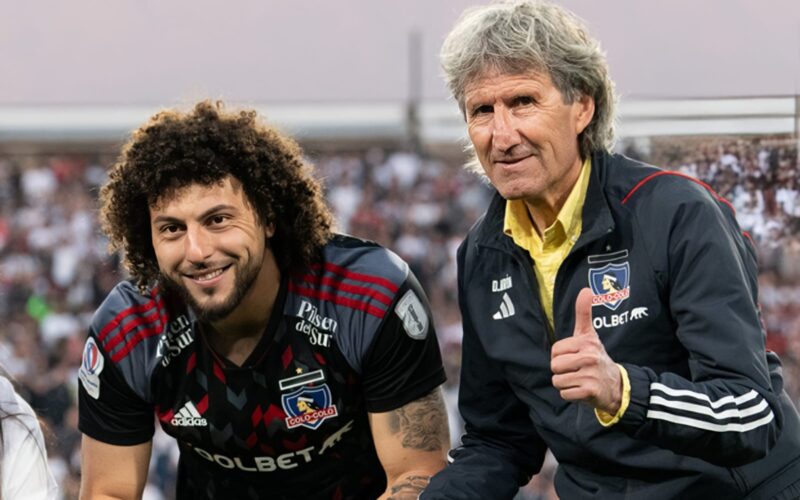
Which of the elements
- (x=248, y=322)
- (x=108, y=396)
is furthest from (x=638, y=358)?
(x=108, y=396)

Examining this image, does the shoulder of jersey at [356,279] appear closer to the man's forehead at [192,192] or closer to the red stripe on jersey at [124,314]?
the man's forehead at [192,192]

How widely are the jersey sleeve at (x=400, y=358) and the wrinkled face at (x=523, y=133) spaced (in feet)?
2.48

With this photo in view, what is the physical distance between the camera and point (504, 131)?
140 inches

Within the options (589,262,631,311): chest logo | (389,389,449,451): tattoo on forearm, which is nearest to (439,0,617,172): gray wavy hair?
(589,262,631,311): chest logo

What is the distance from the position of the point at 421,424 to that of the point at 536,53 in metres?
1.36

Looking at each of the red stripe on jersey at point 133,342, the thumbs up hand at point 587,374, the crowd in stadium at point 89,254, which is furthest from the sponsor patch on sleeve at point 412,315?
the crowd in stadium at point 89,254

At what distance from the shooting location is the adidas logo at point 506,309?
12.3ft

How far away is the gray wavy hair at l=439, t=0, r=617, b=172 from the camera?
3.59 m

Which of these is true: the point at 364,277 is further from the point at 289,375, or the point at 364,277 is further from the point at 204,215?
the point at 204,215

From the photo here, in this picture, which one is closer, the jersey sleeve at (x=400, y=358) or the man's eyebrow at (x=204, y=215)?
the man's eyebrow at (x=204, y=215)

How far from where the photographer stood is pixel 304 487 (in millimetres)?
4426

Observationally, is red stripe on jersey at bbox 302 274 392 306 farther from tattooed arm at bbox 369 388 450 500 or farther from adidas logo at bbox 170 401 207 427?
adidas logo at bbox 170 401 207 427

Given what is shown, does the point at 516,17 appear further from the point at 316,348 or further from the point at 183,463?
the point at 183,463

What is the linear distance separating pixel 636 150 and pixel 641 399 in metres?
2.77
